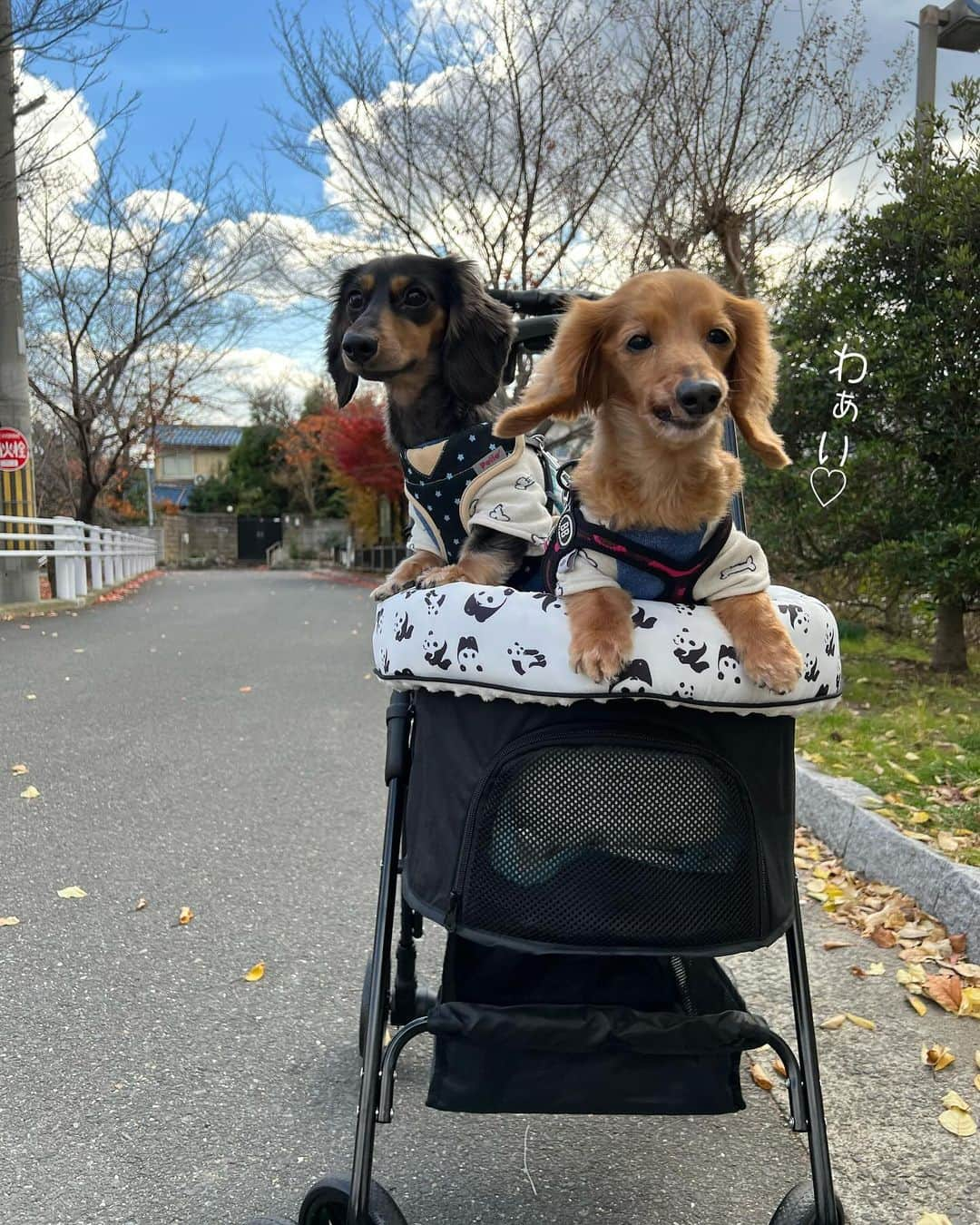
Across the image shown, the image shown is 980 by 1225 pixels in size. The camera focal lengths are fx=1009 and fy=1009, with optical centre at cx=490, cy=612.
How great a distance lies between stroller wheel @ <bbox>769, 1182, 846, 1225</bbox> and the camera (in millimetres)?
1612

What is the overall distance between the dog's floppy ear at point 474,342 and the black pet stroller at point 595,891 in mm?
1355

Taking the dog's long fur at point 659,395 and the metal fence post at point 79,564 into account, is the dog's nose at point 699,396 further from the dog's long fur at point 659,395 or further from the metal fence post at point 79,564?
the metal fence post at point 79,564

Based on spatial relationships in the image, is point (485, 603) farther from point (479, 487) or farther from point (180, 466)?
point (180, 466)

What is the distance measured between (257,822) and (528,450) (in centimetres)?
235

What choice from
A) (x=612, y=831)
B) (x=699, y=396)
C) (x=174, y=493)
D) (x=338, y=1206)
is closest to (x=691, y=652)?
(x=612, y=831)

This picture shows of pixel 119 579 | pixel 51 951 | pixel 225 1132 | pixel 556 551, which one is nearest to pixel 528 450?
pixel 556 551

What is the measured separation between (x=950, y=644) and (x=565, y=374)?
20.2ft

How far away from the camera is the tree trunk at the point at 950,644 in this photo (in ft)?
23.2

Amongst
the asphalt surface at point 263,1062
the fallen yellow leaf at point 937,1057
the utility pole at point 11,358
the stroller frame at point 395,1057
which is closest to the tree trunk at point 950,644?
the asphalt surface at point 263,1062

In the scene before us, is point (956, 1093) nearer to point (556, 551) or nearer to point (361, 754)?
point (556, 551)

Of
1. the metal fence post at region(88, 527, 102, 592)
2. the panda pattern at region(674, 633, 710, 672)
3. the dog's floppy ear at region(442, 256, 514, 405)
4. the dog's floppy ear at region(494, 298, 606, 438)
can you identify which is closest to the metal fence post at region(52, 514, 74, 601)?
the metal fence post at region(88, 527, 102, 592)

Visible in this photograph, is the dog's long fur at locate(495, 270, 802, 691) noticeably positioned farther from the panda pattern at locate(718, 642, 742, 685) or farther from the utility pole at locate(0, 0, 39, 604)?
the utility pole at locate(0, 0, 39, 604)

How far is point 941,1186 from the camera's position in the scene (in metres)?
2.01

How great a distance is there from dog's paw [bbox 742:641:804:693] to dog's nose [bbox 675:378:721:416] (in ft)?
1.41
